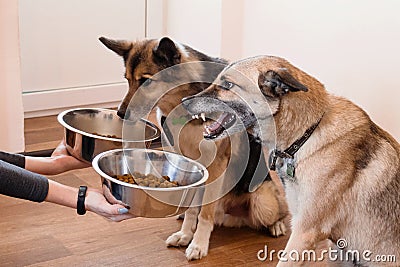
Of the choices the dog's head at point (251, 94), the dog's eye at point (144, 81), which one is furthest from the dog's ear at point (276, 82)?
the dog's eye at point (144, 81)

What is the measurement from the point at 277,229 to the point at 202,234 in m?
0.35

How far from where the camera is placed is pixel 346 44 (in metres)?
2.99

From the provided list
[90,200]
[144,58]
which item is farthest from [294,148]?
[144,58]

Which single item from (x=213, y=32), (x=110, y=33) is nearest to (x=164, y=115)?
(x=213, y=32)

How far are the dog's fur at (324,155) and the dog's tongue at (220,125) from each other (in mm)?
44

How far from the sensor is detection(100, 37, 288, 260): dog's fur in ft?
7.83

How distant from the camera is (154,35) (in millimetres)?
4180

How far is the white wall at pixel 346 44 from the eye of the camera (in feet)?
9.12

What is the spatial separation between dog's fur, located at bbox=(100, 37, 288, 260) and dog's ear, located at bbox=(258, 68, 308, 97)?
580 millimetres

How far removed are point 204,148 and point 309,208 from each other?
2.11 feet

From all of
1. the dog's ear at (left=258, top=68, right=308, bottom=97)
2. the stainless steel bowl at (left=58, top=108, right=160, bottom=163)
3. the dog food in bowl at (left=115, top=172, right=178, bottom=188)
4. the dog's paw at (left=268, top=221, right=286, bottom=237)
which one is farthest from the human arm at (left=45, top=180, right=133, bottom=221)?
the dog's paw at (left=268, top=221, right=286, bottom=237)

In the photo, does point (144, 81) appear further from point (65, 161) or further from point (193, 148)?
point (65, 161)

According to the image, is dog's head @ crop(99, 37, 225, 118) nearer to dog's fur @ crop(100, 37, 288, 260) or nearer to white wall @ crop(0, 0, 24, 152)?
dog's fur @ crop(100, 37, 288, 260)

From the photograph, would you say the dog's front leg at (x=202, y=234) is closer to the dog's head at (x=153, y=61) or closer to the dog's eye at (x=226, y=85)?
the dog's head at (x=153, y=61)
